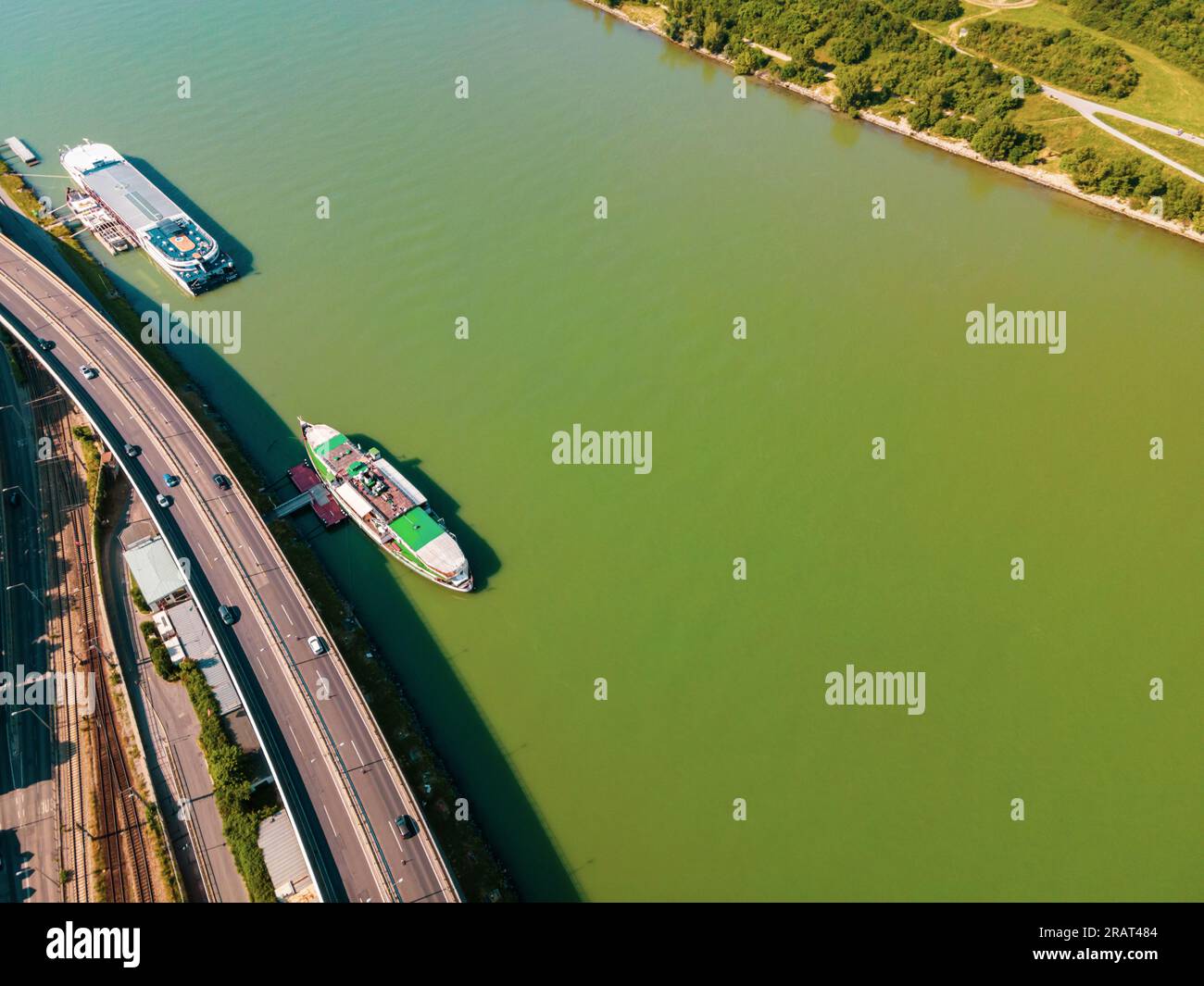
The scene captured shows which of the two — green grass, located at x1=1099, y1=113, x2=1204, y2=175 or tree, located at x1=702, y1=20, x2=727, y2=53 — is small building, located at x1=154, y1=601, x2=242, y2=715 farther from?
green grass, located at x1=1099, y1=113, x2=1204, y2=175

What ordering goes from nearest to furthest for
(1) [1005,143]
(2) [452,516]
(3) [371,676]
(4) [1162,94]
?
1. (3) [371,676]
2. (2) [452,516]
3. (1) [1005,143]
4. (4) [1162,94]

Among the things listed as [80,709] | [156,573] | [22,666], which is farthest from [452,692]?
[22,666]

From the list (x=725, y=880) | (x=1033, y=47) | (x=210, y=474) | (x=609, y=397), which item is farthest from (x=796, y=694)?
(x=1033, y=47)

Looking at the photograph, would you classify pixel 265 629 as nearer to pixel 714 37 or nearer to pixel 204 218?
pixel 204 218

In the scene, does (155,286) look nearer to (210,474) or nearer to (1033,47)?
(210,474)

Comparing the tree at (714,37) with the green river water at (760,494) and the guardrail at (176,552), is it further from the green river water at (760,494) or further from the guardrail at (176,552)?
the guardrail at (176,552)

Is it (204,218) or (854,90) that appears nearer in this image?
(204,218)
